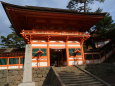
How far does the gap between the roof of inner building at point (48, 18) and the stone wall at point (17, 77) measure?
537cm

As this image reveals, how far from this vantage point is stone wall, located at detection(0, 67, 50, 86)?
10.8 metres

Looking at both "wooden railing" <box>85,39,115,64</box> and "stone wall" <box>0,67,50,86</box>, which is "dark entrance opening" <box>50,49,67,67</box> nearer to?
"wooden railing" <box>85,39,115,64</box>

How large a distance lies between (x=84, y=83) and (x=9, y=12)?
933 centimetres

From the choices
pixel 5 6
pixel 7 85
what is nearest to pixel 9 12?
pixel 5 6

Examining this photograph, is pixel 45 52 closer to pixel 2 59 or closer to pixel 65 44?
pixel 65 44

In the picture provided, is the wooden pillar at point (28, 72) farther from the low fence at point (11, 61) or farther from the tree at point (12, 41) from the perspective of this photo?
the tree at point (12, 41)

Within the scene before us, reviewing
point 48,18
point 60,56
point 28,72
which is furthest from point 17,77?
point 60,56

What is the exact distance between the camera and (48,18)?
1358 centimetres

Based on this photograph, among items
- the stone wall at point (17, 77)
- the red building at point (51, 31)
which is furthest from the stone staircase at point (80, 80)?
the red building at point (51, 31)

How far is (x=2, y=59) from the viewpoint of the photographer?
12547 millimetres

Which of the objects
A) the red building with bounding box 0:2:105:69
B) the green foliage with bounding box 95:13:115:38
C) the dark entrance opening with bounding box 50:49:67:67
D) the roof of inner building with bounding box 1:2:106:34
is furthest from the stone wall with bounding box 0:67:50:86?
the green foliage with bounding box 95:13:115:38

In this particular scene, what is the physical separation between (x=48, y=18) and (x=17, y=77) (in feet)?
22.7

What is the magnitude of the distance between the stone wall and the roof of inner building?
5.37 meters

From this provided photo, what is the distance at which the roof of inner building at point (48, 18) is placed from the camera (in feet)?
39.4
